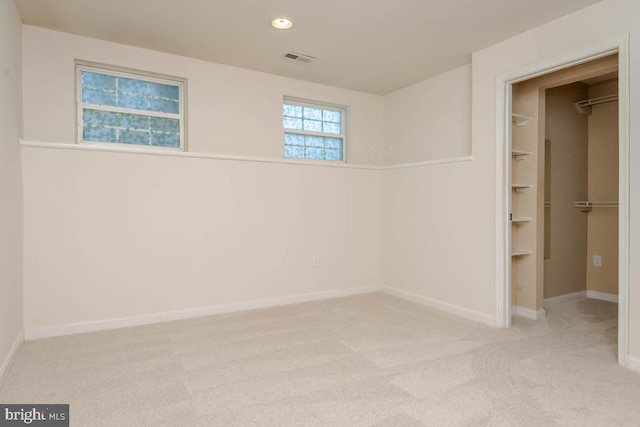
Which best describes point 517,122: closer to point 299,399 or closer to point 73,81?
point 299,399

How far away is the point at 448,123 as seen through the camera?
4.16 m

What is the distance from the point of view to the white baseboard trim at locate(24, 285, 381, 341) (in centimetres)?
310

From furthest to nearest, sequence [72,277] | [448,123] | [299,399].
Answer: [448,123]
[72,277]
[299,399]

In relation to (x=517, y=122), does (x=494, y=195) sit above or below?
below

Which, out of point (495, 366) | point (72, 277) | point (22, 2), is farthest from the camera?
point (72, 277)

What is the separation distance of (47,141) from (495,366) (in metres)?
3.83

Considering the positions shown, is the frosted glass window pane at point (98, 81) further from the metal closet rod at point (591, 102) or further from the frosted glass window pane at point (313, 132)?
the metal closet rod at point (591, 102)

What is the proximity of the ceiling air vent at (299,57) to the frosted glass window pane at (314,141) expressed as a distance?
0.97m

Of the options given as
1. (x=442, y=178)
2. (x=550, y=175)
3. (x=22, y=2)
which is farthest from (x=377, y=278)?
(x=22, y=2)

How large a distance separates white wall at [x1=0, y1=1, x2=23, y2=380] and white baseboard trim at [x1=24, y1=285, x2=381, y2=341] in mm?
265

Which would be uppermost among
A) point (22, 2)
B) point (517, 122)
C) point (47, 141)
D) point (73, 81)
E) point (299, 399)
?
point (22, 2)

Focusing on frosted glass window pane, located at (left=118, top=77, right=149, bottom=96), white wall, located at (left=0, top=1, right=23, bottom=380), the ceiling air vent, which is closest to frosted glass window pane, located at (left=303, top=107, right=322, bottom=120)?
the ceiling air vent

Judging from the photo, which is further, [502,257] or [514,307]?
[514,307]

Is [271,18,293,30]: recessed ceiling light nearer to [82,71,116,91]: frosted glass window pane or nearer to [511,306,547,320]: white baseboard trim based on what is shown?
[82,71,116,91]: frosted glass window pane
